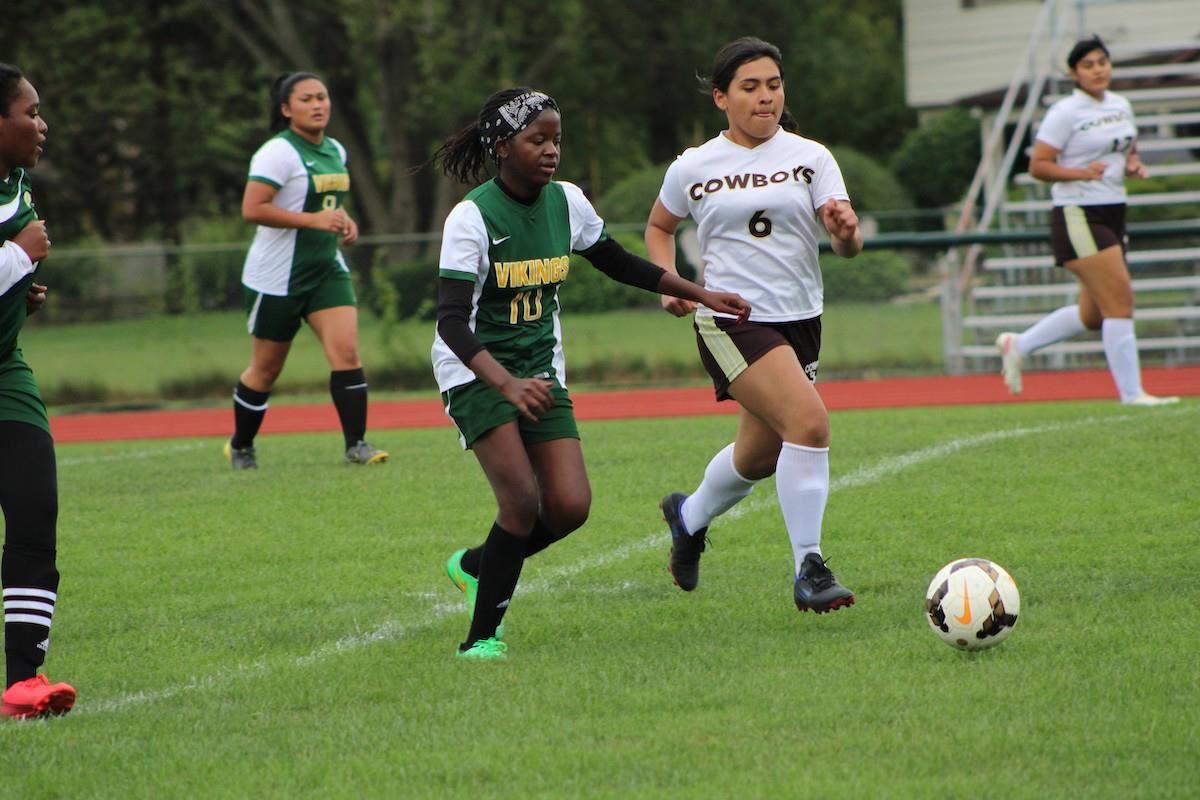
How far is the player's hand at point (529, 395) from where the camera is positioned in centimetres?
512

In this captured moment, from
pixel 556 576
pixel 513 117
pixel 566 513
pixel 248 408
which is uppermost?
pixel 513 117

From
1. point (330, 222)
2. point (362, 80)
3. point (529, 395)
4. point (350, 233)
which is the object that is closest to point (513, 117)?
point (529, 395)


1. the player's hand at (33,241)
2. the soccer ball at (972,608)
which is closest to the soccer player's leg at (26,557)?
the player's hand at (33,241)

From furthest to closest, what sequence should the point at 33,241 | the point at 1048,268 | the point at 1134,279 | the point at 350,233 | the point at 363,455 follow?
1. the point at 1048,268
2. the point at 1134,279
3. the point at 363,455
4. the point at 350,233
5. the point at 33,241

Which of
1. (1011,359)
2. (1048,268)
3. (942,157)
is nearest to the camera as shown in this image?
(1011,359)

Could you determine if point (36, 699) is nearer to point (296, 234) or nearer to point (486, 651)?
point (486, 651)

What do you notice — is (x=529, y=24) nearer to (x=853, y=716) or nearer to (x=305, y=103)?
(x=305, y=103)

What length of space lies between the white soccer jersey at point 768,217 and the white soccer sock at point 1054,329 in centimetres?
608

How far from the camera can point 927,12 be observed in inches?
1272

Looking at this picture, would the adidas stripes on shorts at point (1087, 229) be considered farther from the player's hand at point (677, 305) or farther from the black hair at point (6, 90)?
the black hair at point (6, 90)

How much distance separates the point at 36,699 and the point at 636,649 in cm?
190

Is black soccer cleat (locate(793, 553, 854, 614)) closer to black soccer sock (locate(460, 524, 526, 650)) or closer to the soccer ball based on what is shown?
the soccer ball

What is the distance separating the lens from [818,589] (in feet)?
19.2

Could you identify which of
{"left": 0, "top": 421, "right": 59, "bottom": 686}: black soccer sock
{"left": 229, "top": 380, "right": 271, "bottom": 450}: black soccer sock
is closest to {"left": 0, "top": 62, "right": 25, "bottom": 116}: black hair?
{"left": 0, "top": 421, "right": 59, "bottom": 686}: black soccer sock
